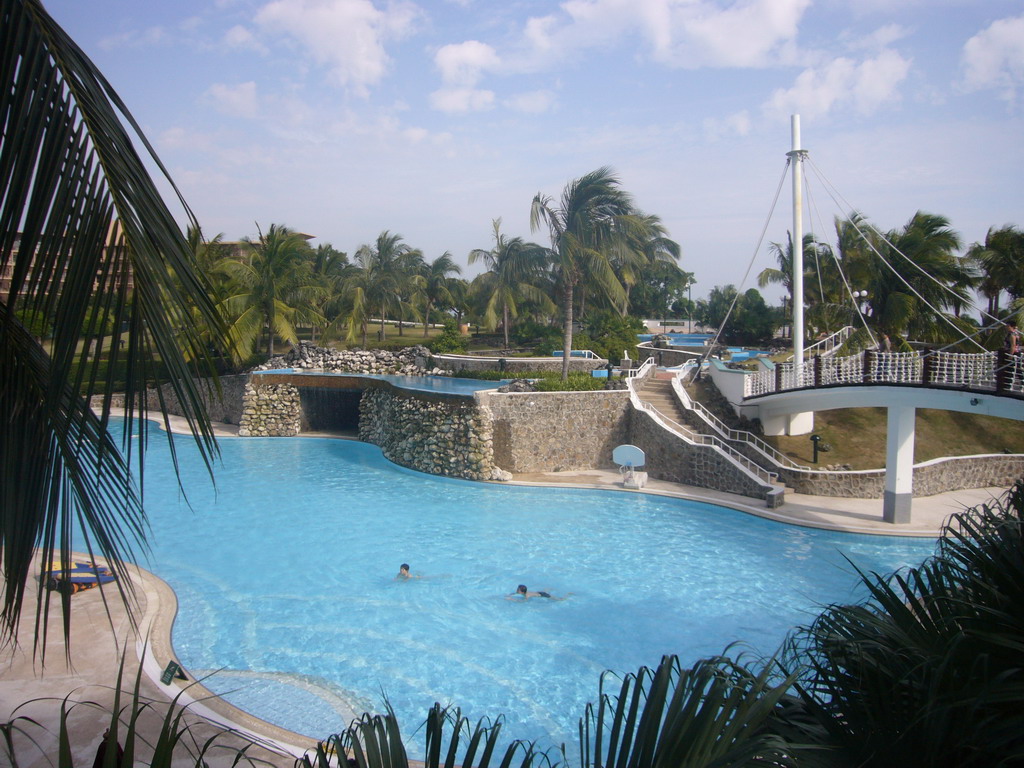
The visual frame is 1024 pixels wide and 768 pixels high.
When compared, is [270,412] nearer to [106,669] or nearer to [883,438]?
[106,669]

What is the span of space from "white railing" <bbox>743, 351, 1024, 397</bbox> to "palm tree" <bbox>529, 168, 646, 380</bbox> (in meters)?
5.85

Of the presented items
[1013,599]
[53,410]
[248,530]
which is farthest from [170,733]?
[248,530]

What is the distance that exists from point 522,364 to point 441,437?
26.9 ft

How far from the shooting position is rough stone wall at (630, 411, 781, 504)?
17672 mm

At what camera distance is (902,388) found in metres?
14.6

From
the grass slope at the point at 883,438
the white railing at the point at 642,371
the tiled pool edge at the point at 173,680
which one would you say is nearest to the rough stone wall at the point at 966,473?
the grass slope at the point at 883,438

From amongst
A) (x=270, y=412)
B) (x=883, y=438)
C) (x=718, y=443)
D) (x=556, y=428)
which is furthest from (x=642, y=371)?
(x=270, y=412)

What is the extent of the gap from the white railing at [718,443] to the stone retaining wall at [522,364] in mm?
6702

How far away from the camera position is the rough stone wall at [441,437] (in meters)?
19.7

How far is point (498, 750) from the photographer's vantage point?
7867 millimetres

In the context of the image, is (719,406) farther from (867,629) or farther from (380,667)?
(867,629)

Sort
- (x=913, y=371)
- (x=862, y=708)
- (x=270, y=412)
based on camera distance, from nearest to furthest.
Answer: (x=862, y=708) → (x=913, y=371) → (x=270, y=412)

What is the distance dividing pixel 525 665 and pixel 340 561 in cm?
506

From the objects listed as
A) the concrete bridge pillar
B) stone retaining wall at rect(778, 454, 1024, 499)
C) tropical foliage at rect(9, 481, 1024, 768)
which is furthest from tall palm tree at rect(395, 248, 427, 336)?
tropical foliage at rect(9, 481, 1024, 768)
